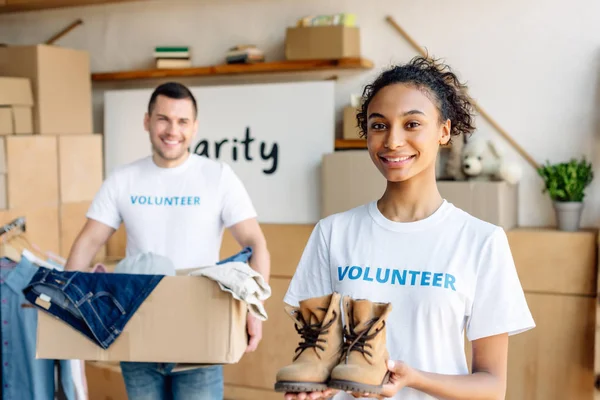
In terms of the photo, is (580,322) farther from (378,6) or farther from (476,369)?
(476,369)

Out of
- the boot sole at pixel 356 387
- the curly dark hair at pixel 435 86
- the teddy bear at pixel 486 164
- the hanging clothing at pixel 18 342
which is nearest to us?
the boot sole at pixel 356 387

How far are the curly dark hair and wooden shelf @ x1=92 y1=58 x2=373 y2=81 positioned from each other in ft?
7.32

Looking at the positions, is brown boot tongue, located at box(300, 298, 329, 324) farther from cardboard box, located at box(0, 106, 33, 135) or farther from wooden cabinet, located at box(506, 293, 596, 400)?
cardboard box, located at box(0, 106, 33, 135)

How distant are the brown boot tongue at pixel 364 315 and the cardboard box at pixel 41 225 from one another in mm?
2869

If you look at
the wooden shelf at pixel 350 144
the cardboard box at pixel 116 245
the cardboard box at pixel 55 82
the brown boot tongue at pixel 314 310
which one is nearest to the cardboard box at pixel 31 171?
the cardboard box at pixel 55 82

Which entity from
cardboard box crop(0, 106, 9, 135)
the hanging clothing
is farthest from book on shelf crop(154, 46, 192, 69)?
the hanging clothing

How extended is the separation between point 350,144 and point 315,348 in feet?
8.44

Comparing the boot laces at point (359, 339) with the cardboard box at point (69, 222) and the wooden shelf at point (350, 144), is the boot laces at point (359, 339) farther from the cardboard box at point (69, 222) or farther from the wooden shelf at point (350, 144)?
the cardboard box at point (69, 222)

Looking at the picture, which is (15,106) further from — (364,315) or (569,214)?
(364,315)

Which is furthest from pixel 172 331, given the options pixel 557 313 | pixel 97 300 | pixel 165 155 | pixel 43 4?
pixel 43 4

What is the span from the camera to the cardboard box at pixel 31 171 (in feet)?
12.1

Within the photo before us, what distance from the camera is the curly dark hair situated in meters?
1.33

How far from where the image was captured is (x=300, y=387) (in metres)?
1.14

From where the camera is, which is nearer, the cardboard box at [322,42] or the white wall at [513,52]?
the white wall at [513,52]
